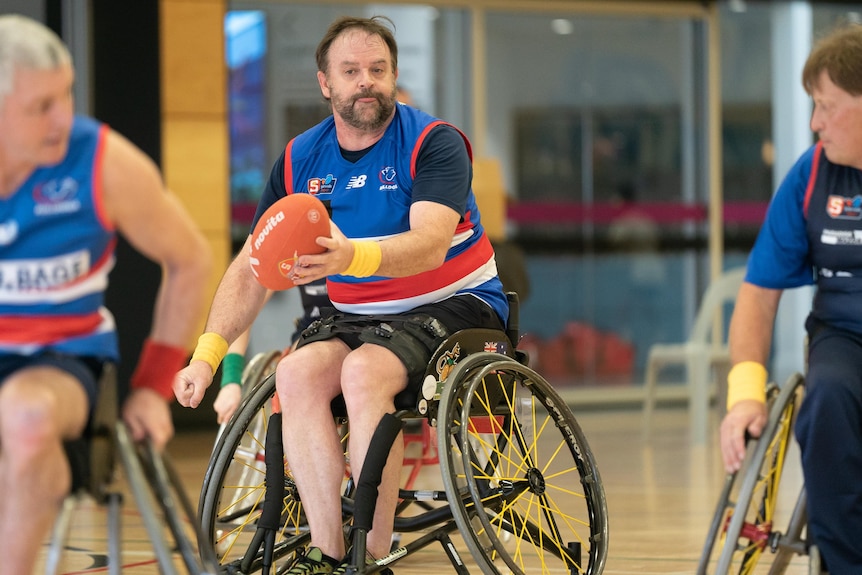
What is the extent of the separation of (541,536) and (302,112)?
4.58m

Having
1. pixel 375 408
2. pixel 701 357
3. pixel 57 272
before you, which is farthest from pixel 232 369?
pixel 701 357

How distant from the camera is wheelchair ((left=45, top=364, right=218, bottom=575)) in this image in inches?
66.6

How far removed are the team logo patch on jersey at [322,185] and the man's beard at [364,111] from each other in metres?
0.12

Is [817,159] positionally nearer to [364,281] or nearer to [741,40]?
[364,281]

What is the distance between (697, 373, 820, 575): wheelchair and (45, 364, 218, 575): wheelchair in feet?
2.76

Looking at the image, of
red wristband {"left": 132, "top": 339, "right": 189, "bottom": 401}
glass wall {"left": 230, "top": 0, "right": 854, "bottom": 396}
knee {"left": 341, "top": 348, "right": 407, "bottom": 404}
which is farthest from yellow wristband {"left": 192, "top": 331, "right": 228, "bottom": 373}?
glass wall {"left": 230, "top": 0, "right": 854, "bottom": 396}

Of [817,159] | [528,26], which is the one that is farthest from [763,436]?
[528,26]

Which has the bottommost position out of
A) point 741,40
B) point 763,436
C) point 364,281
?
point 763,436

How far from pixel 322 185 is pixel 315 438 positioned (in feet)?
1.75

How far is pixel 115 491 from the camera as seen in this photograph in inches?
69.4

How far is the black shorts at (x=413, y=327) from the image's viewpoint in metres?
2.40

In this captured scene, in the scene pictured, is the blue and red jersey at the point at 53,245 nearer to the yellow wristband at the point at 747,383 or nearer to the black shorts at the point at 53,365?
the black shorts at the point at 53,365

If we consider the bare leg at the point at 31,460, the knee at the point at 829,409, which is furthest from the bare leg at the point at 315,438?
the knee at the point at 829,409

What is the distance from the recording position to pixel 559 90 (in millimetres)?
7496
